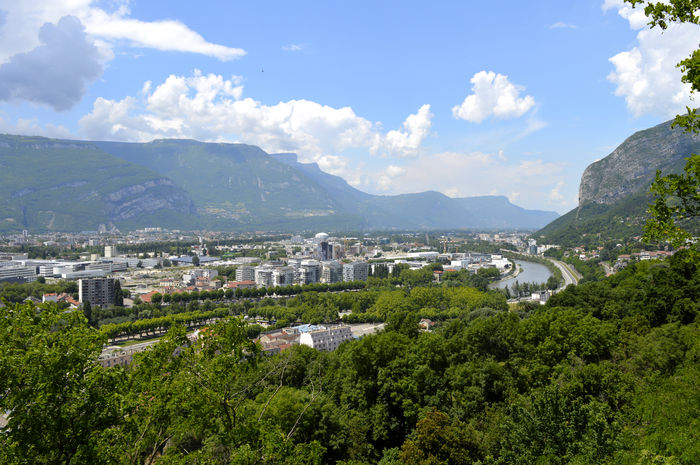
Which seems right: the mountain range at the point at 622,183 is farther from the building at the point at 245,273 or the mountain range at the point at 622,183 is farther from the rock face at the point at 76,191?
the rock face at the point at 76,191

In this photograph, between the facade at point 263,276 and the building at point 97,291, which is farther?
the facade at point 263,276

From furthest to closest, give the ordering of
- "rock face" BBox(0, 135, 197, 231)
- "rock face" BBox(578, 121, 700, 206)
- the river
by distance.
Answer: "rock face" BBox(0, 135, 197, 231) → "rock face" BBox(578, 121, 700, 206) → the river

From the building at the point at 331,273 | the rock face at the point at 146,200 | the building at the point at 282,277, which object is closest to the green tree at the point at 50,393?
the building at the point at 282,277

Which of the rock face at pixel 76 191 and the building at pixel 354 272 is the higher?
the rock face at pixel 76 191

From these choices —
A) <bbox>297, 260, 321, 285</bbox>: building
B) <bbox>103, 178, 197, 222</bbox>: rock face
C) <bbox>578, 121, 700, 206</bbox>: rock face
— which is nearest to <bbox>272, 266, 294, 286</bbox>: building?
<bbox>297, 260, 321, 285</bbox>: building

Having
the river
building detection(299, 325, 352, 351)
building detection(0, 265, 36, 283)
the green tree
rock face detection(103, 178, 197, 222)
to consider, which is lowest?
the river

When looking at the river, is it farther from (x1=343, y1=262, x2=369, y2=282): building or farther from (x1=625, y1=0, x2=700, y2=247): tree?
(x1=625, y1=0, x2=700, y2=247): tree

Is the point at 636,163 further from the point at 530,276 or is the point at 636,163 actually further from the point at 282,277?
the point at 282,277
